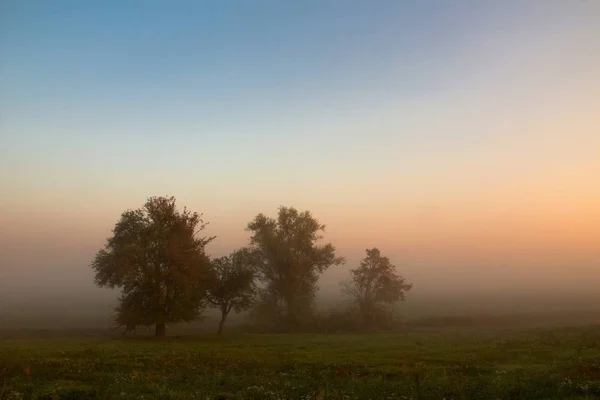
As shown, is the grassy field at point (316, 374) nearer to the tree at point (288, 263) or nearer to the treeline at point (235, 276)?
the treeline at point (235, 276)

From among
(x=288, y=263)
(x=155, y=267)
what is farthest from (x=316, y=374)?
(x=288, y=263)

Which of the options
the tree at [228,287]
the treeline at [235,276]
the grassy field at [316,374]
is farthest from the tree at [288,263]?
the grassy field at [316,374]

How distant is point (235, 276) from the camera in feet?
190

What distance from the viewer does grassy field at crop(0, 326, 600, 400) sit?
55.6ft

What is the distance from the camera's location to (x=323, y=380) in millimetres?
20594

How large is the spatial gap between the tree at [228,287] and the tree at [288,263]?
1239 cm

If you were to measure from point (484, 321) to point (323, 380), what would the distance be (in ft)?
232

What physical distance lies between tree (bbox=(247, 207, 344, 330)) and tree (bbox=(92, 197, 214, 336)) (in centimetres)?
1923

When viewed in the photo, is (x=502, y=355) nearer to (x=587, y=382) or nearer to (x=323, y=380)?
(x=587, y=382)

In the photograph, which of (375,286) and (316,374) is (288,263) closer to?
(375,286)

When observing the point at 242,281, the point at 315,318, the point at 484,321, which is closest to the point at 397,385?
the point at 242,281

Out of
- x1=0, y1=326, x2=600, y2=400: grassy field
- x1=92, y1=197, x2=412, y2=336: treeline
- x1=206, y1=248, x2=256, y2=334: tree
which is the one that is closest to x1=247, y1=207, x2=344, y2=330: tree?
x1=92, y1=197, x2=412, y2=336: treeline

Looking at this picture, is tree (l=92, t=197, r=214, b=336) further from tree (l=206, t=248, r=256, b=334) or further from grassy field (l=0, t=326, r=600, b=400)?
grassy field (l=0, t=326, r=600, b=400)

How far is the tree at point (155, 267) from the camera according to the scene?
49.9 m
